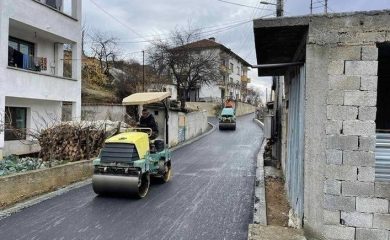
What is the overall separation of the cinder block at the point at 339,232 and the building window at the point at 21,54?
1644 cm

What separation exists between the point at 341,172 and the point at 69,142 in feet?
33.0

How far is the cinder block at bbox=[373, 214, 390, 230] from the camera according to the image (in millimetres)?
5742

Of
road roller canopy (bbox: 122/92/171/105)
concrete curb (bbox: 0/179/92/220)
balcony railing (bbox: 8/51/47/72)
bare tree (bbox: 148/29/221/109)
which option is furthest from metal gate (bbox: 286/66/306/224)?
Answer: bare tree (bbox: 148/29/221/109)

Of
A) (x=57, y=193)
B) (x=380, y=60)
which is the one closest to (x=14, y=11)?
(x=57, y=193)

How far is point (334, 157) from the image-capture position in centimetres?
585

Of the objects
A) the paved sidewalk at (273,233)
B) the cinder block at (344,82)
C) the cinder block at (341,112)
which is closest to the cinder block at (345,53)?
the cinder block at (344,82)

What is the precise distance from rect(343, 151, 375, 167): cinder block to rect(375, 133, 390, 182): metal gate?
156mm

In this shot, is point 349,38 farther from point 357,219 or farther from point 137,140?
point 137,140

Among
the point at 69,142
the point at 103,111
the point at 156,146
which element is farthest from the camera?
the point at 103,111

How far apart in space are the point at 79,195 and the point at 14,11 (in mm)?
10240

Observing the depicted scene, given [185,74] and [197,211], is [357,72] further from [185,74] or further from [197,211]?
[185,74]

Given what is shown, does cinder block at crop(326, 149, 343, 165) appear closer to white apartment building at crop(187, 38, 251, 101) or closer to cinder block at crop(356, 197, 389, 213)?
cinder block at crop(356, 197, 389, 213)

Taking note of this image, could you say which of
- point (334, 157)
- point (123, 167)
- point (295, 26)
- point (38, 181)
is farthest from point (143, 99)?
point (334, 157)

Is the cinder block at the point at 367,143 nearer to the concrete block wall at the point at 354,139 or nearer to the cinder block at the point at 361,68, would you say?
the concrete block wall at the point at 354,139
